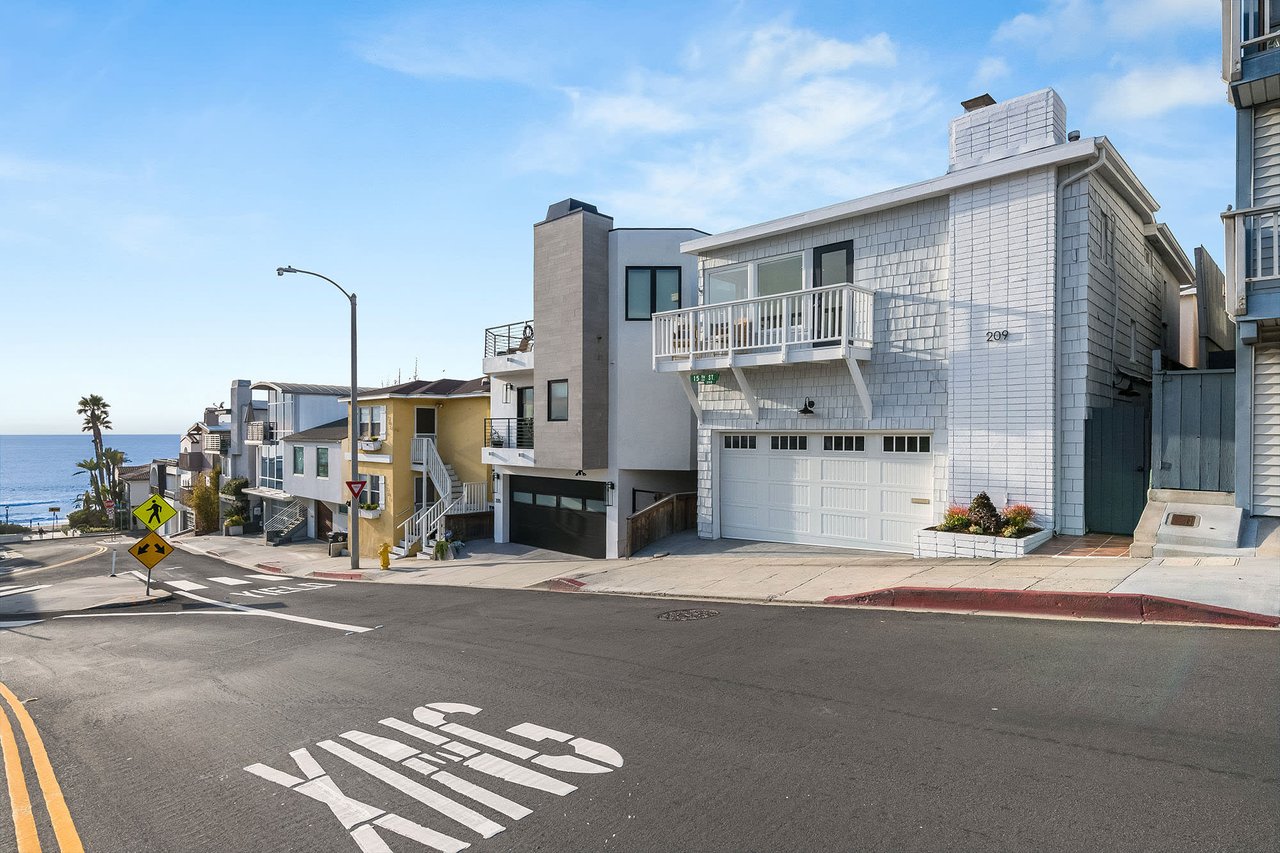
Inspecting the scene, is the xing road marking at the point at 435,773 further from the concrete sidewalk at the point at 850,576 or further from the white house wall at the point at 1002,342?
the white house wall at the point at 1002,342

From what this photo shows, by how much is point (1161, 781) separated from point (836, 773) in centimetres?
189

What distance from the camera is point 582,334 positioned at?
2072cm

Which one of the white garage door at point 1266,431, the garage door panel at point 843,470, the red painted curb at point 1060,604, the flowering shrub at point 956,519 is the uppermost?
the white garage door at point 1266,431

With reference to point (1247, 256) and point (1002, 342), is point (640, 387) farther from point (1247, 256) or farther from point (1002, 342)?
point (1247, 256)

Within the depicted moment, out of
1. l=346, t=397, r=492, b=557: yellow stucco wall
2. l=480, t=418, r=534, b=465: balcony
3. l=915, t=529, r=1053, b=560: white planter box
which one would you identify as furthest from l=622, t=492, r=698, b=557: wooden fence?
l=346, t=397, r=492, b=557: yellow stucco wall

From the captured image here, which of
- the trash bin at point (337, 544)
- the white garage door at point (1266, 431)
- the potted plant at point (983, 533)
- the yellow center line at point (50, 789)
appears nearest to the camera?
the yellow center line at point (50, 789)

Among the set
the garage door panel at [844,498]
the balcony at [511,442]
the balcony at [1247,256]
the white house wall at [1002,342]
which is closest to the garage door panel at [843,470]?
the garage door panel at [844,498]

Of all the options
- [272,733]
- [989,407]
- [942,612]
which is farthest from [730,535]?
[272,733]

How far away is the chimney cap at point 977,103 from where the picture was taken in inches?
548

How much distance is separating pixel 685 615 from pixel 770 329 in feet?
24.0

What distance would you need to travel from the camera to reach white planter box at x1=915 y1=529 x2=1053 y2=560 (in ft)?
38.8

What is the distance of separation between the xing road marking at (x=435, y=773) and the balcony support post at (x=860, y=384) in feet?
33.3

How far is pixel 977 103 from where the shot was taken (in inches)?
553

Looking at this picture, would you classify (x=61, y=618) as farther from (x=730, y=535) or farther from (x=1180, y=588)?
(x=1180, y=588)
